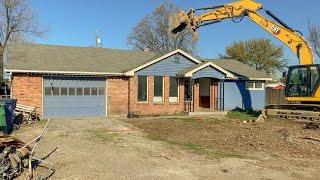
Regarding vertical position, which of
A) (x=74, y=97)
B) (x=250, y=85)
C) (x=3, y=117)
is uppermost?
(x=250, y=85)

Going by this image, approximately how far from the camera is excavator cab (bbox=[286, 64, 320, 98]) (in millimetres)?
21844

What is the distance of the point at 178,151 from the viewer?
1329 cm

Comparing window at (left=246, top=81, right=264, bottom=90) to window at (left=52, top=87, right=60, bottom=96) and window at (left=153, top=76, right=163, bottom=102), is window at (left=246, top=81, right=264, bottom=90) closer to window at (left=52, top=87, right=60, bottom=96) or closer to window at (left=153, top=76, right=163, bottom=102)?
window at (left=153, top=76, right=163, bottom=102)

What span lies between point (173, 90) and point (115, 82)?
163 inches

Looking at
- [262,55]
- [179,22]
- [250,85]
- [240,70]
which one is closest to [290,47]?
[179,22]

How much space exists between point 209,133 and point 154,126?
342 centimetres

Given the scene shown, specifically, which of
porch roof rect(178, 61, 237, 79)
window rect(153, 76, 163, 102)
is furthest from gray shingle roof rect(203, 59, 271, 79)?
window rect(153, 76, 163, 102)

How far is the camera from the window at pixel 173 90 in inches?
1137

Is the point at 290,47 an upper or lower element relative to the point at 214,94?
upper

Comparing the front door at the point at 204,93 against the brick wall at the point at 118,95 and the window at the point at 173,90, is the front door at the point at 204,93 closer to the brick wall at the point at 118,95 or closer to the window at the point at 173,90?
the window at the point at 173,90

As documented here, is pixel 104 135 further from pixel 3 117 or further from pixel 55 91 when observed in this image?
pixel 55 91

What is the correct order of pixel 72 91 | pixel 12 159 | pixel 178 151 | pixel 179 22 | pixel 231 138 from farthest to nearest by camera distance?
pixel 72 91 < pixel 179 22 < pixel 231 138 < pixel 178 151 < pixel 12 159

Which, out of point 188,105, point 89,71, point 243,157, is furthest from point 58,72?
point 243,157

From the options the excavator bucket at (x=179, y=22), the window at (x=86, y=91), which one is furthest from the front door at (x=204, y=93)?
the window at (x=86, y=91)
